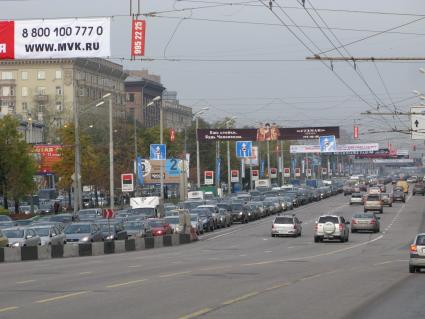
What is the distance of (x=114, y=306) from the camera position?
725 inches

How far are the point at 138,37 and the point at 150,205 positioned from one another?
1715 inches

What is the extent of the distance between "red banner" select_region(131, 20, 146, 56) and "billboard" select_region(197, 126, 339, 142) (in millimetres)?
65183

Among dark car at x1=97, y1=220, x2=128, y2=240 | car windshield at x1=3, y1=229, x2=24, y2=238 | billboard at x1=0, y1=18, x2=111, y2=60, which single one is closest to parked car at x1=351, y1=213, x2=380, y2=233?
dark car at x1=97, y1=220, x2=128, y2=240

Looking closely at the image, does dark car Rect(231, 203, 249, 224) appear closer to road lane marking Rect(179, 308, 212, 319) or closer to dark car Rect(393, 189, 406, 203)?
dark car Rect(393, 189, 406, 203)

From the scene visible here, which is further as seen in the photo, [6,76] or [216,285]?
[6,76]

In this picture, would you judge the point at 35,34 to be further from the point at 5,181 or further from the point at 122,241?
the point at 5,181

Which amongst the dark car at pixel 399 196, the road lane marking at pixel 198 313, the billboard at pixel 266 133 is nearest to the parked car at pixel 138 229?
the road lane marking at pixel 198 313

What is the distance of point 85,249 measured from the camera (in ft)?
144

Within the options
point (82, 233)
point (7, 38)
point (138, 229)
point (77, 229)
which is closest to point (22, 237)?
point (82, 233)

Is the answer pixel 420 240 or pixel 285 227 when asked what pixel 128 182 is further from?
pixel 420 240

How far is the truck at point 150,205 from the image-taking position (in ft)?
223

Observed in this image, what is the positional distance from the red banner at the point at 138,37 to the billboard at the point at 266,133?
65.2m

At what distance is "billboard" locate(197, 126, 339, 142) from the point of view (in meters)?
98.6

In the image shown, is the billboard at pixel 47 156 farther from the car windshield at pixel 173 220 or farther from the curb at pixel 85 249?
the curb at pixel 85 249
